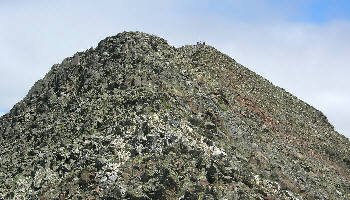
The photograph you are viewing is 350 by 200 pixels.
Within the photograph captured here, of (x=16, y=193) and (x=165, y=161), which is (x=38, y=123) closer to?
(x=16, y=193)

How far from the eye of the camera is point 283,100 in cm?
5191

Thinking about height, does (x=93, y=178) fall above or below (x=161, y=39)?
below

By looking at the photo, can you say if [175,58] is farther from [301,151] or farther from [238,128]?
[301,151]

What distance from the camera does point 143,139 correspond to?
2073 cm

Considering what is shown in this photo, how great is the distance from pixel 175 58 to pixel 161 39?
8.92ft

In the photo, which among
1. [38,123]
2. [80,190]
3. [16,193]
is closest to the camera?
[80,190]

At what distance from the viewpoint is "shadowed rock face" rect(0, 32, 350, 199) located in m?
19.6

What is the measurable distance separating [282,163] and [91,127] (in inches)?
613

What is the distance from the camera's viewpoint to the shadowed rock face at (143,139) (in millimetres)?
19562

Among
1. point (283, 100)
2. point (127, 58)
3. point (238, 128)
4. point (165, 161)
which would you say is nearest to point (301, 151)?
point (238, 128)

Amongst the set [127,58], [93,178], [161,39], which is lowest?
[93,178]

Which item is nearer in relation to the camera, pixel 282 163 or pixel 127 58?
pixel 127 58

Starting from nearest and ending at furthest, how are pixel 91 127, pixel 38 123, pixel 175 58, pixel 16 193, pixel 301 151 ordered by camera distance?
1. pixel 16 193
2. pixel 91 127
3. pixel 38 123
4. pixel 175 58
5. pixel 301 151

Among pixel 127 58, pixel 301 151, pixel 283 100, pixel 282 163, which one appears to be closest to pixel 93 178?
pixel 127 58
